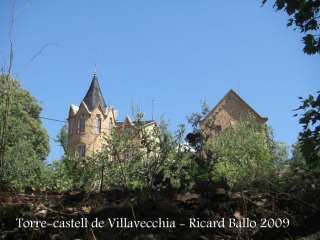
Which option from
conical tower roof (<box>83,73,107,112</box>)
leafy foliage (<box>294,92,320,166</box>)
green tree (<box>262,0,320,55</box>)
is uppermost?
conical tower roof (<box>83,73,107,112</box>)

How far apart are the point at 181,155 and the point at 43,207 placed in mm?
2611

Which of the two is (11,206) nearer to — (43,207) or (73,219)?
(43,207)

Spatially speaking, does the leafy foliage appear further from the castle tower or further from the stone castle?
the castle tower

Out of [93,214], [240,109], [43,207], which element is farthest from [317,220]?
[240,109]

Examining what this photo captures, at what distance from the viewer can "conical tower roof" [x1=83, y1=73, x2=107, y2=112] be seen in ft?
177

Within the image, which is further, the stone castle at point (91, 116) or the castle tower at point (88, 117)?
the castle tower at point (88, 117)

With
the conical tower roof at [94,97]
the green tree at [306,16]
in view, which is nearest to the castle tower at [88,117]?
the conical tower roof at [94,97]

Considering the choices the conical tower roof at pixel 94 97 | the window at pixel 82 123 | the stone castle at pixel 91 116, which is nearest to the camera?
the stone castle at pixel 91 116

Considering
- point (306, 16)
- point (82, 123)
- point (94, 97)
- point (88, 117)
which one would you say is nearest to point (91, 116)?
point (88, 117)

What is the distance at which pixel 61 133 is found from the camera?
52219 mm

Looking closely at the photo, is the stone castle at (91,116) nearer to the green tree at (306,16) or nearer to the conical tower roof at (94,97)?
the conical tower roof at (94,97)

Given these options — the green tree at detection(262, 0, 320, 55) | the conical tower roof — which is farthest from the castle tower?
the green tree at detection(262, 0, 320, 55)

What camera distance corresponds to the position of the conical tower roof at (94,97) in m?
53.8

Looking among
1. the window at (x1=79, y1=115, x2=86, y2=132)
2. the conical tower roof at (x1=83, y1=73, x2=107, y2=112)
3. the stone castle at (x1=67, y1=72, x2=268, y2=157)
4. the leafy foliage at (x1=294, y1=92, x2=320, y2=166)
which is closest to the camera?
the leafy foliage at (x1=294, y1=92, x2=320, y2=166)
